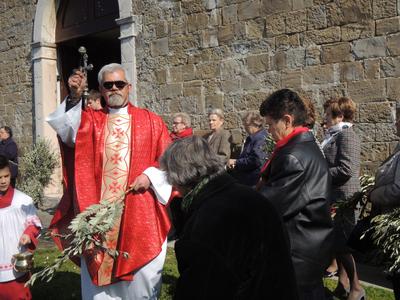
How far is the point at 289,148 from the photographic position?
2.71 m

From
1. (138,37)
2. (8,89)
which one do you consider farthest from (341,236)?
(8,89)

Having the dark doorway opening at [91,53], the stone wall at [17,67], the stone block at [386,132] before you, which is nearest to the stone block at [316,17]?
the stone block at [386,132]

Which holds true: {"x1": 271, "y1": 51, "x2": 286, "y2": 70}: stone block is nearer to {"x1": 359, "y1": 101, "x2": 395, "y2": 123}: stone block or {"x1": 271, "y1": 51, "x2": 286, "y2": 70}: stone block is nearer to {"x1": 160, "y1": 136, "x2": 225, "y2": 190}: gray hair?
{"x1": 359, "y1": 101, "x2": 395, "y2": 123}: stone block

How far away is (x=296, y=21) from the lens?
21.8ft

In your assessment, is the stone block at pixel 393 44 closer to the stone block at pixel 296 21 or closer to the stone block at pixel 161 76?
the stone block at pixel 296 21

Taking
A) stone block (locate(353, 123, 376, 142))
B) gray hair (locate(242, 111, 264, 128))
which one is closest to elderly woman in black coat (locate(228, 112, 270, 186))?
gray hair (locate(242, 111, 264, 128))

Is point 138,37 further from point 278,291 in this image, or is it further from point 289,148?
point 278,291

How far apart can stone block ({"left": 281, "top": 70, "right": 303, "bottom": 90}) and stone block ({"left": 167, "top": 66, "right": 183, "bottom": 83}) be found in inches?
74.1

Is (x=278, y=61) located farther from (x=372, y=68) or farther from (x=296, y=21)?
(x=372, y=68)

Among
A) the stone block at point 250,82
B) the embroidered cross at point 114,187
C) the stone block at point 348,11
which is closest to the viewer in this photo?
the embroidered cross at point 114,187

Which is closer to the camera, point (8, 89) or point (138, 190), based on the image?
point (138, 190)

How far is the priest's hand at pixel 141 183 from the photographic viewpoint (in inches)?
132

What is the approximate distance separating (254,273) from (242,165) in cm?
388

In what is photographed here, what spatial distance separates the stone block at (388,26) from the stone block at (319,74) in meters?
0.74
